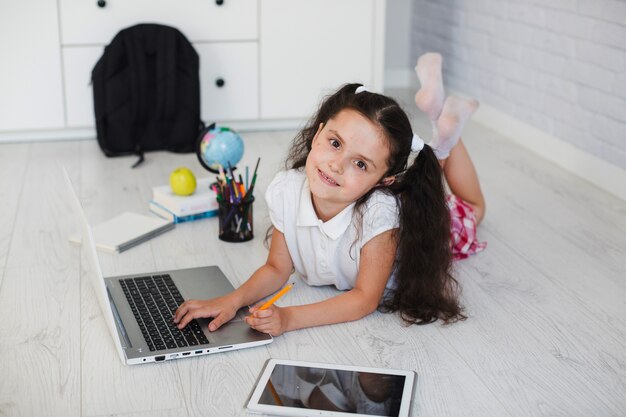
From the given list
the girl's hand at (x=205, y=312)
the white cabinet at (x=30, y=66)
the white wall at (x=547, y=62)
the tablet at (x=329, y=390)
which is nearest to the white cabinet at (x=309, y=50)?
the white wall at (x=547, y=62)

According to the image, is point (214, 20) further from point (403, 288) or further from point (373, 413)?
point (373, 413)

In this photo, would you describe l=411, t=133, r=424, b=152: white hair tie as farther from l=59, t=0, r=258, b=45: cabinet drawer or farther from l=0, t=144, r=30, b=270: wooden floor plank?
l=59, t=0, r=258, b=45: cabinet drawer

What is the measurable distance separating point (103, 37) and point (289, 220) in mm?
1517

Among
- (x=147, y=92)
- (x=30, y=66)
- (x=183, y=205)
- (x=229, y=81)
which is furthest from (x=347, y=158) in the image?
(x=30, y=66)

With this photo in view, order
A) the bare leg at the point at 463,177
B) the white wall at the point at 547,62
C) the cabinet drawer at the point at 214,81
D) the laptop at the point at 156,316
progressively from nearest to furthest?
the laptop at the point at 156,316 → the bare leg at the point at 463,177 → the white wall at the point at 547,62 → the cabinet drawer at the point at 214,81

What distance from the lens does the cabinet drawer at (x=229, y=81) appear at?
10.4ft

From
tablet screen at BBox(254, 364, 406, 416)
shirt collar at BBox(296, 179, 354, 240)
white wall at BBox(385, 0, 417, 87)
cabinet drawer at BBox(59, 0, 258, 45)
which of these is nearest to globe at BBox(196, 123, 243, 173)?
shirt collar at BBox(296, 179, 354, 240)

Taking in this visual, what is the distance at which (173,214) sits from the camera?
2.38 m

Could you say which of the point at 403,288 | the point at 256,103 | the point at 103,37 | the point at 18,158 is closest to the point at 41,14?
the point at 103,37

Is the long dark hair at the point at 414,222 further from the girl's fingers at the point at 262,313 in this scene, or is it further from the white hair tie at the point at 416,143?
the girl's fingers at the point at 262,313

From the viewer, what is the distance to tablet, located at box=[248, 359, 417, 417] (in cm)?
145

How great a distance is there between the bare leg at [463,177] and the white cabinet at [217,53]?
1108mm

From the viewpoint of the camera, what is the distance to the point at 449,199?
220 centimetres

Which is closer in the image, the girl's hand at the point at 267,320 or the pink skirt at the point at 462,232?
the girl's hand at the point at 267,320
